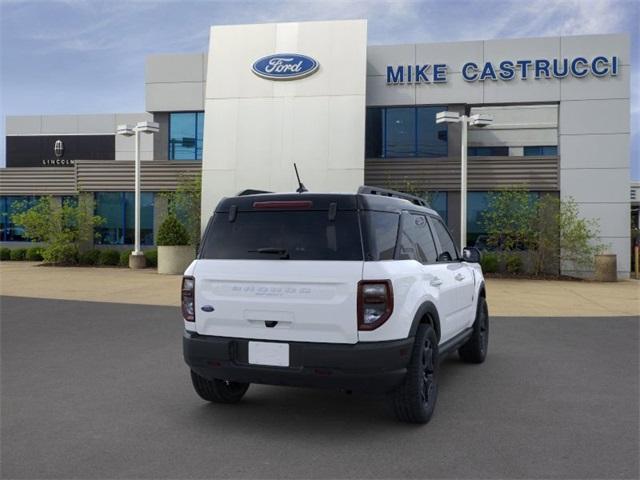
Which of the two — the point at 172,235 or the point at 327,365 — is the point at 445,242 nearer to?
the point at 327,365

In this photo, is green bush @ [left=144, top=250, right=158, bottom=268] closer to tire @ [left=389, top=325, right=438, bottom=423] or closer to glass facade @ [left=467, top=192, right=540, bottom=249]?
glass facade @ [left=467, top=192, right=540, bottom=249]

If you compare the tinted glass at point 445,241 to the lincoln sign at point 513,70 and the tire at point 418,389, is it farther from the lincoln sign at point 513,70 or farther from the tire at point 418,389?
the lincoln sign at point 513,70

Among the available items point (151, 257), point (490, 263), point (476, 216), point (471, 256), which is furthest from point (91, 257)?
point (471, 256)

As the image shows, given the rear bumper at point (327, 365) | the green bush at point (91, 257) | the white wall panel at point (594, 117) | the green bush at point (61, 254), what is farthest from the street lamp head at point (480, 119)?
the rear bumper at point (327, 365)

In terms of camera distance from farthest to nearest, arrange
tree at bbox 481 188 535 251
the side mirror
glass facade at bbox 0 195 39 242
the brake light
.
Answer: glass facade at bbox 0 195 39 242, tree at bbox 481 188 535 251, the side mirror, the brake light

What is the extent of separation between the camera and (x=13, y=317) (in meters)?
10.6

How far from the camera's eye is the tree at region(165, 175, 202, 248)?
23797 millimetres

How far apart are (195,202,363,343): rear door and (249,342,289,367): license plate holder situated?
0.06m

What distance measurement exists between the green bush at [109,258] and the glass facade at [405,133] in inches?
418

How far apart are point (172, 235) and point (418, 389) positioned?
16.8 meters

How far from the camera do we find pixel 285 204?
4.82 m

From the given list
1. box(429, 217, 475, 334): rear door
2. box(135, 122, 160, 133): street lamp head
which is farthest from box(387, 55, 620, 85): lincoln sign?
box(429, 217, 475, 334): rear door

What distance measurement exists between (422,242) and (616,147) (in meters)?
18.8

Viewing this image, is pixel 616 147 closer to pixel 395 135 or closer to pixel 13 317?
pixel 395 135
